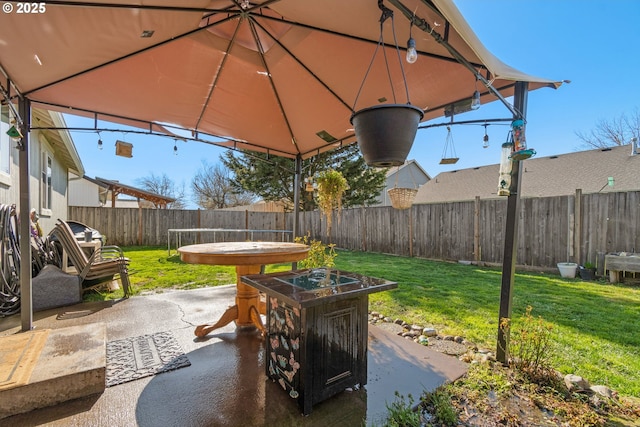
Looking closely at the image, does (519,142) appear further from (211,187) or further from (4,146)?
(211,187)

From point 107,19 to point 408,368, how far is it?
326 cm

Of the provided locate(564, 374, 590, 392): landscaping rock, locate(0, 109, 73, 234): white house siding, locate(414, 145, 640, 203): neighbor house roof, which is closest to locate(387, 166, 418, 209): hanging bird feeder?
locate(564, 374, 590, 392): landscaping rock

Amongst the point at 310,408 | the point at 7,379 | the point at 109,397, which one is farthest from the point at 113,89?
the point at 310,408

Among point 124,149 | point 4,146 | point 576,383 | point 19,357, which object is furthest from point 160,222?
point 576,383

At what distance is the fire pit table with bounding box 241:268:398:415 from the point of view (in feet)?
5.10

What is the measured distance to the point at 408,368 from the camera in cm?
209

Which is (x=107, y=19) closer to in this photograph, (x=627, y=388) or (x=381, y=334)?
(x=381, y=334)

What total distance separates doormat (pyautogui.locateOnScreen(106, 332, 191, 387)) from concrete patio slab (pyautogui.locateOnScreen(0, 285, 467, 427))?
0.23 ft

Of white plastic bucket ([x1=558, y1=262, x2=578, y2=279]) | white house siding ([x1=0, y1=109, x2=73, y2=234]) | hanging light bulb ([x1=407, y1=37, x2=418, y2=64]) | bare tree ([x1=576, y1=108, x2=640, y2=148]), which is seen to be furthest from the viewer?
bare tree ([x1=576, y1=108, x2=640, y2=148])

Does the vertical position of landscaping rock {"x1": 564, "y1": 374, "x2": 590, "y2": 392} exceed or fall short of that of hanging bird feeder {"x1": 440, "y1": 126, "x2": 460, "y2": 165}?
it falls short

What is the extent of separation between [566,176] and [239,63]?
11.9 metres

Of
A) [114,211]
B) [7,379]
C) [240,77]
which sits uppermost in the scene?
[240,77]

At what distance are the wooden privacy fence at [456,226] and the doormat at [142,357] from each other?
602 cm

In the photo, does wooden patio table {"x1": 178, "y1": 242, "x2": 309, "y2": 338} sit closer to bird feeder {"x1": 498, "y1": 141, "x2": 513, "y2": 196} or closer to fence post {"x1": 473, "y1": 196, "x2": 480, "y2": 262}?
bird feeder {"x1": 498, "y1": 141, "x2": 513, "y2": 196}
